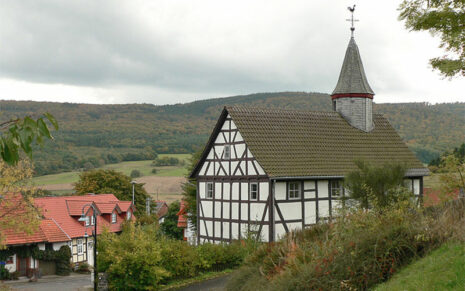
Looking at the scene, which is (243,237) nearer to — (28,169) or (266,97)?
(28,169)

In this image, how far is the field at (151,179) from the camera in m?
91.4

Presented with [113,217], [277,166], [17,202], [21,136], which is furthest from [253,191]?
[21,136]

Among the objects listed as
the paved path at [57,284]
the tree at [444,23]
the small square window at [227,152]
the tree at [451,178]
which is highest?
the tree at [444,23]

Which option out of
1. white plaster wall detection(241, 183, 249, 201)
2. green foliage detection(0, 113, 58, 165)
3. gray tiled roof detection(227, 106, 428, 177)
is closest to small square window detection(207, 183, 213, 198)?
white plaster wall detection(241, 183, 249, 201)

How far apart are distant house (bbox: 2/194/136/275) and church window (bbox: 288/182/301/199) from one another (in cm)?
1190

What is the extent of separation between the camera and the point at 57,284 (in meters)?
30.0

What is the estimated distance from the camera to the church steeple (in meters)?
31.1

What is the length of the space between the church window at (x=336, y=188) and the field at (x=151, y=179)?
65.0 metres

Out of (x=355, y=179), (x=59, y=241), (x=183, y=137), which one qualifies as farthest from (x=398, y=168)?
(x=183, y=137)

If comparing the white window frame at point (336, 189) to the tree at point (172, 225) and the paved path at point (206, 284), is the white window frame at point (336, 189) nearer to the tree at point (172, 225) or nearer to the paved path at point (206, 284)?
the paved path at point (206, 284)

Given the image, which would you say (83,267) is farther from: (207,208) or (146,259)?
(146,259)

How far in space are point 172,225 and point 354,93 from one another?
2101 centimetres

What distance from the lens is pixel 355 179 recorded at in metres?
19.4

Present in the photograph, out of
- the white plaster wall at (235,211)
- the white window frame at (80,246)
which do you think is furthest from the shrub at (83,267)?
the white plaster wall at (235,211)
